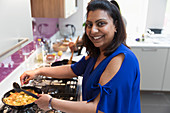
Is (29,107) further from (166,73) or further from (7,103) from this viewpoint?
(166,73)

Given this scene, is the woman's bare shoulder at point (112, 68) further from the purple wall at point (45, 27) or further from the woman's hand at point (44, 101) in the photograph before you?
the purple wall at point (45, 27)

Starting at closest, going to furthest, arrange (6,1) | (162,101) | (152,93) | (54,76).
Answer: (6,1) < (54,76) < (162,101) < (152,93)

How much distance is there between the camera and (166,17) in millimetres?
3523

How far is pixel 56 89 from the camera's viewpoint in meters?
1.25

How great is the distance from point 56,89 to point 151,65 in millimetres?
2127

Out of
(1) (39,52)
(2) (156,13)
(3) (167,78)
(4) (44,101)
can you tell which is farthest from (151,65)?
(4) (44,101)

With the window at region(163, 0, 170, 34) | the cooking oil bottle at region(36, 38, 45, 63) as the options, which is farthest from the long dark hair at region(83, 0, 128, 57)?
the window at region(163, 0, 170, 34)

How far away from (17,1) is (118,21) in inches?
21.6

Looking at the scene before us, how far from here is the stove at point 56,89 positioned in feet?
3.50

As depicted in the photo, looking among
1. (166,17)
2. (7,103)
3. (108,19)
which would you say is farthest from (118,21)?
(166,17)

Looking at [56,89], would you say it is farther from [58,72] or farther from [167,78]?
[167,78]

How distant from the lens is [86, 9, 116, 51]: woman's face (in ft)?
2.77

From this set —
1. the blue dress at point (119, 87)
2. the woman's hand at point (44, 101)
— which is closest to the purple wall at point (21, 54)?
the woman's hand at point (44, 101)

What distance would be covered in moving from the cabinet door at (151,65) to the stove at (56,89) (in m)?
1.79
